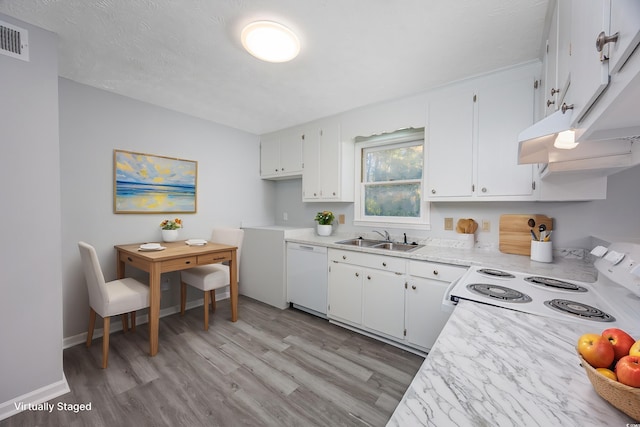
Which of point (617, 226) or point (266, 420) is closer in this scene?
point (266, 420)

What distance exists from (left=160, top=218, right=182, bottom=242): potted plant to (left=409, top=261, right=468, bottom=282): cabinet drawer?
2.55 metres

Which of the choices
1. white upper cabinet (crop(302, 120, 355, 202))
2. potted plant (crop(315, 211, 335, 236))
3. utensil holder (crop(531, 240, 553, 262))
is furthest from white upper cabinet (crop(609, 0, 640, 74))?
potted plant (crop(315, 211, 335, 236))

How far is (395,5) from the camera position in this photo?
4.54 feet

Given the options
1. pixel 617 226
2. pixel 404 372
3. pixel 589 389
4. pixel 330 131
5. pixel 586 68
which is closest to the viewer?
pixel 589 389

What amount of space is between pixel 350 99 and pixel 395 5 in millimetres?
1195

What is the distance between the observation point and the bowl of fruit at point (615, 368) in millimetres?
500

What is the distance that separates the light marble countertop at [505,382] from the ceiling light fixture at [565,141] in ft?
2.48

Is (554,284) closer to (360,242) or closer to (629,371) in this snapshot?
(629,371)

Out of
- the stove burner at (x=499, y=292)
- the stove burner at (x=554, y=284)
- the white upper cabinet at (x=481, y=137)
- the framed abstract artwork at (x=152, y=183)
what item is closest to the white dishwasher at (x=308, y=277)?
the white upper cabinet at (x=481, y=137)

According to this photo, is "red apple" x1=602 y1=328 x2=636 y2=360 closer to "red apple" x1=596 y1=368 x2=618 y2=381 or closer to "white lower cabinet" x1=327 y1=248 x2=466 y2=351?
"red apple" x1=596 y1=368 x2=618 y2=381

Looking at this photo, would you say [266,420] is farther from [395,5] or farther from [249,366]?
[395,5]

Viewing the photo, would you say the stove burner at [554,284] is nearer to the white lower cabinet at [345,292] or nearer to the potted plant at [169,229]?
the white lower cabinet at [345,292]

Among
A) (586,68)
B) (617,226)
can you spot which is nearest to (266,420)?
(586,68)

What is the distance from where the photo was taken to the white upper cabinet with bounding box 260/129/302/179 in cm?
339
